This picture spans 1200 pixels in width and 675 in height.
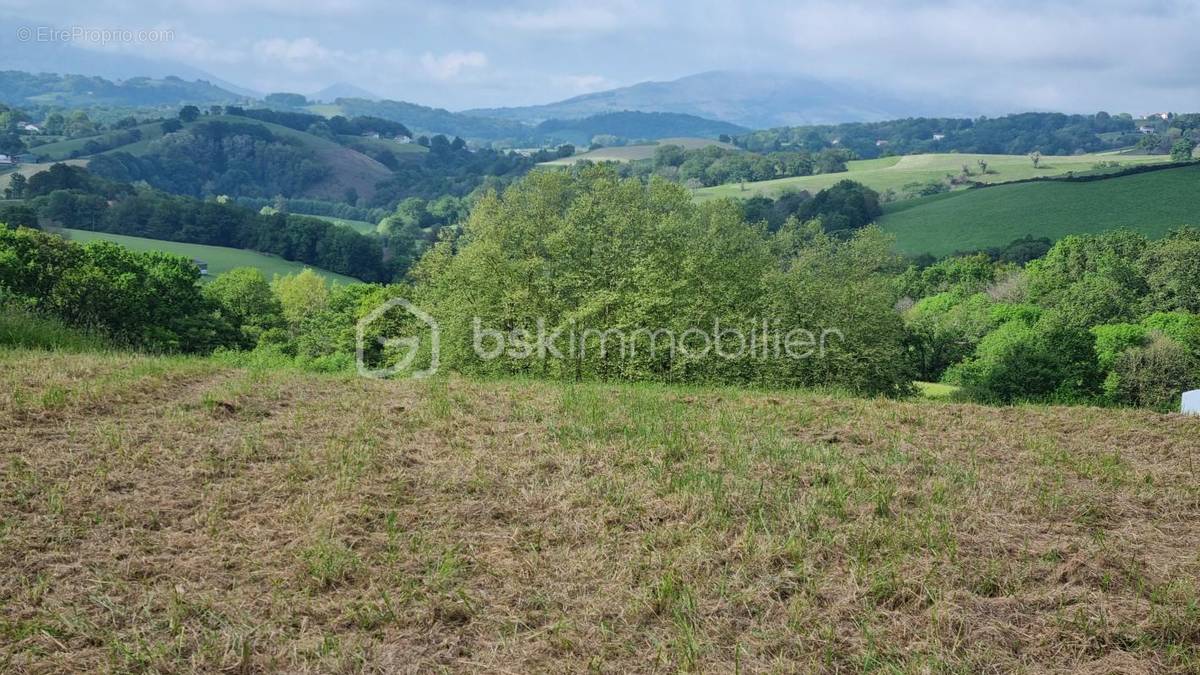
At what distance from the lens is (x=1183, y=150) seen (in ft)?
407

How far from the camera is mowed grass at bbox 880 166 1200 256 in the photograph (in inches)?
3386

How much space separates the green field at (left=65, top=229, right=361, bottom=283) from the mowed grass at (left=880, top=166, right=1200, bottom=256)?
67.9 meters

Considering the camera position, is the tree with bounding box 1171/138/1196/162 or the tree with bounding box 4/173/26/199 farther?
the tree with bounding box 1171/138/1196/162

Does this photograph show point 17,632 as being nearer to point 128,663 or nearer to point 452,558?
point 128,663

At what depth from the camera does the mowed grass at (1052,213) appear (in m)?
86.0

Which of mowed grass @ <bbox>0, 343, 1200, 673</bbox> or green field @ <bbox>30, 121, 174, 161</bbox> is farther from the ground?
green field @ <bbox>30, 121, 174, 161</bbox>

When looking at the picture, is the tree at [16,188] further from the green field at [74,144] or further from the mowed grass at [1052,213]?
the mowed grass at [1052,213]

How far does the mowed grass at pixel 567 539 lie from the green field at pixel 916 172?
111 m

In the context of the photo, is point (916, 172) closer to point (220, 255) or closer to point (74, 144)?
point (220, 255)

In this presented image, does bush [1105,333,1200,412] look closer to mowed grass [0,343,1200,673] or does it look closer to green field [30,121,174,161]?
mowed grass [0,343,1200,673]

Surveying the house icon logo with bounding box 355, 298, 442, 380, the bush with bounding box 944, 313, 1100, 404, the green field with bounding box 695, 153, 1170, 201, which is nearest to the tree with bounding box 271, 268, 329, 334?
the house icon logo with bounding box 355, 298, 442, 380

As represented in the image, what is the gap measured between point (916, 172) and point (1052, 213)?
49.8m

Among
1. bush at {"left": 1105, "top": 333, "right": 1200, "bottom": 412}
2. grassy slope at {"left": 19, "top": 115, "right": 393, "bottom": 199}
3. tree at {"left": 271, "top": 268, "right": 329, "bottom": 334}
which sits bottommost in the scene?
bush at {"left": 1105, "top": 333, "right": 1200, "bottom": 412}

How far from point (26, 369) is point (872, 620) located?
37.8 ft
